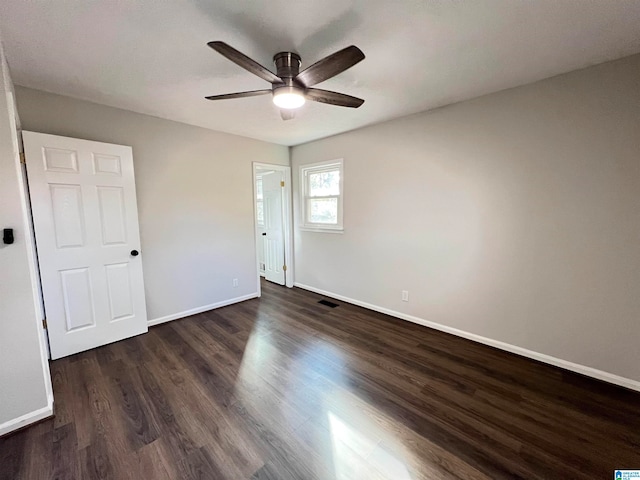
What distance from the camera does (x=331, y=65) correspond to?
1453 mm

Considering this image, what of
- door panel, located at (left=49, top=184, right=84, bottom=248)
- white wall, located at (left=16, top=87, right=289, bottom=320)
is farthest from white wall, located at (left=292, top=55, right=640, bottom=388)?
door panel, located at (left=49, top=184, right=84, bottom=248)

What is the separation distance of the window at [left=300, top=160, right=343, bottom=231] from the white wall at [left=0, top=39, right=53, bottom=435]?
3093 mm

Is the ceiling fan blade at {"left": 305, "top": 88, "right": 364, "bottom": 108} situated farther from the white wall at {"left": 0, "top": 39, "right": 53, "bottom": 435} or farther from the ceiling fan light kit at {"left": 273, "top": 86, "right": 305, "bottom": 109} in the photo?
the white wall at {"left": 0, "top": 39, "right": 53, "bottom": 435}

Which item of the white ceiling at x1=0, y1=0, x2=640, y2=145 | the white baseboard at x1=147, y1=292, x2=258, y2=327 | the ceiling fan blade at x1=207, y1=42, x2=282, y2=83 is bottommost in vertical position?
the white baseboard at x1=147, y1=292, x2=258, y2=327

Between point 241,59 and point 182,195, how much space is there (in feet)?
7.66

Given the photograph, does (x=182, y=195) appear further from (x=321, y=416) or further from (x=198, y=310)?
(x=321, y=416)

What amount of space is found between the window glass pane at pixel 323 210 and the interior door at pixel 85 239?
241 centimetres

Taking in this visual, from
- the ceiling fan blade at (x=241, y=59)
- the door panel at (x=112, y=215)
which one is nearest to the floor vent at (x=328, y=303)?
the door panel at (x=112, y=215)

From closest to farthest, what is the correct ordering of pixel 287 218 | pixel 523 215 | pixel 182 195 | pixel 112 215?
pixel 523 215 < pixel 112 215 < pixel 182 195 < pixel 287 218

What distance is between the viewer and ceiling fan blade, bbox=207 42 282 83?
4.09 ft

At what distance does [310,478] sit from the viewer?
4.44 feet

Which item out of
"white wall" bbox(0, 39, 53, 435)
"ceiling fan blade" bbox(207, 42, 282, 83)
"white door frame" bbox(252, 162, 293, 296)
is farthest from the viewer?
"white door frame" bbox(252, 162, 293, 296)

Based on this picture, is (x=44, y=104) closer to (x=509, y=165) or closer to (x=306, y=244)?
(x=306, y=244)

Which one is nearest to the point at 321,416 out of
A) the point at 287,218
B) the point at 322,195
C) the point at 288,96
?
the point at 288,96
